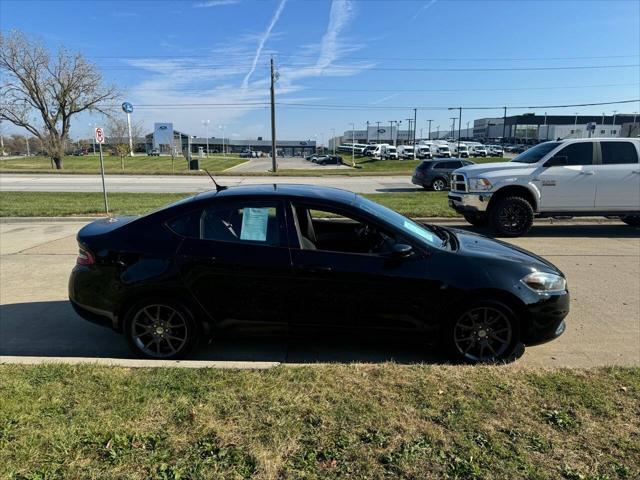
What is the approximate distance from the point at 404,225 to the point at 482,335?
116 centimetres

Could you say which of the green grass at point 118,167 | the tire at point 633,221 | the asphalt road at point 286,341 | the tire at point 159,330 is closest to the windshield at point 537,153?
the asphalt road at point 286,341

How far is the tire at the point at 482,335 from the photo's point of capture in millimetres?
4039

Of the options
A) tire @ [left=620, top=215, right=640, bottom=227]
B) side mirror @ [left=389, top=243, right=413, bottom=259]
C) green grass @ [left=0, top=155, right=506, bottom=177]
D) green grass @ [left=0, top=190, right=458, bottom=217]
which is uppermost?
side mirror @ [left=389, top=243, right=413, bottom=259]

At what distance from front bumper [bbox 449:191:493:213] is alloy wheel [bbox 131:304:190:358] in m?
7.64

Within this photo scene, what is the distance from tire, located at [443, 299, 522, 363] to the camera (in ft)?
13.3

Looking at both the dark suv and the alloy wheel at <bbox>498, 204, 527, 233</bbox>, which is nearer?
the alloy wheel at <bbox>498, 204, 527, 233</bbox>

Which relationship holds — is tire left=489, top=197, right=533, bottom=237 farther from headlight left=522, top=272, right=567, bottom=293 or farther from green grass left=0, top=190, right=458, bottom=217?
headlight left=522, top=272, right=567, bottom=293

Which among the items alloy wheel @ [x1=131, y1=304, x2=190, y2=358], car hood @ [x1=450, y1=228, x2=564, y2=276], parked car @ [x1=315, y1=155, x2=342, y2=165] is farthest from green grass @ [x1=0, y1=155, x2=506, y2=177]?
alloy wheel @ [x1=131, y1=304, x2=190, y2=358]

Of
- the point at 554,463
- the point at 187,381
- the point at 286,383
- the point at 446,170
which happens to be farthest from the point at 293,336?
the point at 446,170

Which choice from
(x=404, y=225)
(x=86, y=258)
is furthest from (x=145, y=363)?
(x=404, y=225)

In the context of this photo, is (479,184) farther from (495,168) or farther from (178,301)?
(178,301)

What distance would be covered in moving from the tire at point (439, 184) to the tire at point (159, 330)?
21.0 meters

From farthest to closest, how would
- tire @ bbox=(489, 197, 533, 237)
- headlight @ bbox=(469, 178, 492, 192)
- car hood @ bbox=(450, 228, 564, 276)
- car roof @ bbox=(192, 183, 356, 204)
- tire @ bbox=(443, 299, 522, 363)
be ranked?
headlight @ bbox=(469, 178, 492, 192), tire @ bbox=(489, 197, 533, 237), car roof @ bbox=(192, 183, 356, 204), car hood @ bbox=(450, 228, 564, 276), tire @ bbox=(443, 299, 522, 363)

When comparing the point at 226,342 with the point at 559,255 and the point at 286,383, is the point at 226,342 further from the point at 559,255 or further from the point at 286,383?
the point at 559,255
